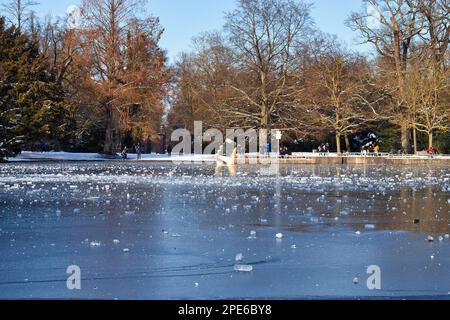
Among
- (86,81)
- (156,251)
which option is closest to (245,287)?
(156,251)

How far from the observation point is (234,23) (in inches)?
2427

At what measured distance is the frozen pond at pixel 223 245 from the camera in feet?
22.6

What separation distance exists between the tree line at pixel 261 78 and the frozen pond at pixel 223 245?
37064 millimetres

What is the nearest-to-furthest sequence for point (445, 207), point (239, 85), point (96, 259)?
1. point (96, 259)
2. point (445, 207)
3. point (239, 85)

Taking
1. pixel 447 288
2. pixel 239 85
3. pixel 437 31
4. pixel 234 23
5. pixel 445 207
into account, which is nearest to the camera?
pixel 447 288

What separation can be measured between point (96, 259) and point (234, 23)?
54764mm

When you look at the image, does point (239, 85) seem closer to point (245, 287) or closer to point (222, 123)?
point (222, 123)

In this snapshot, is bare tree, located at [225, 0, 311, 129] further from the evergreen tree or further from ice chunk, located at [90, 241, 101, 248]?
ice chunk, located at [90, 241, 101, 248]

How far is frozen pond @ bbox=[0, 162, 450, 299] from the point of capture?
6895mm

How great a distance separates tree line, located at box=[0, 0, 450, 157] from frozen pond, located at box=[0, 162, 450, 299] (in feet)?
122

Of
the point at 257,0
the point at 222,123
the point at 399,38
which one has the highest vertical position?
the point at 257,0
